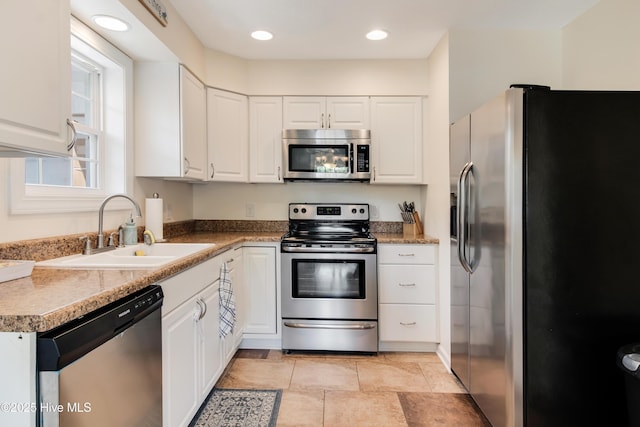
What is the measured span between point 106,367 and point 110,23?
172 centimetres

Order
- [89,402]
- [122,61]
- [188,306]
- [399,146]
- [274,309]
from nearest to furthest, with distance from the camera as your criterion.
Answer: [89,402] < [188,306] < [122,61] < [274,309] < [399,146]

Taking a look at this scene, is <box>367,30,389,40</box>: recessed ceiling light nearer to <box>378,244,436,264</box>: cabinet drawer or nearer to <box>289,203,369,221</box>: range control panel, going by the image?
<box>289,203,369,221</box>: range control panel

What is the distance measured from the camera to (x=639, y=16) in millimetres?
1930

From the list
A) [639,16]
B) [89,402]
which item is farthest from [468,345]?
[639,16]

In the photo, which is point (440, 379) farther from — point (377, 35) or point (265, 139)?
point (377, 35)

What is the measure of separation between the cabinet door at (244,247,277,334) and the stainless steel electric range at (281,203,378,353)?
10cm

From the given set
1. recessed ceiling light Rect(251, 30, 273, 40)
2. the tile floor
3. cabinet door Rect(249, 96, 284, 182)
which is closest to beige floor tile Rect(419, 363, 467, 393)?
the tile floor

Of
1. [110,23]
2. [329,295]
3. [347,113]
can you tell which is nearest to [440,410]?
[329,295]

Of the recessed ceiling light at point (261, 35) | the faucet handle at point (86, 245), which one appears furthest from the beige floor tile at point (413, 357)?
the recessed ceiling light at point (261, 35)

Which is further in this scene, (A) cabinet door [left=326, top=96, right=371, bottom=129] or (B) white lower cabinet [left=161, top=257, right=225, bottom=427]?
(A) cabinet door [left=326, top=96, right=371, bottom=129]

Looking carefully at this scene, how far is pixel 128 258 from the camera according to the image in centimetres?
185

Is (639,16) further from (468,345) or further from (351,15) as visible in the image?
(468,345)

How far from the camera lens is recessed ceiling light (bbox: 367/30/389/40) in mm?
2584

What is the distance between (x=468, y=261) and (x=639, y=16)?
5.20ft
